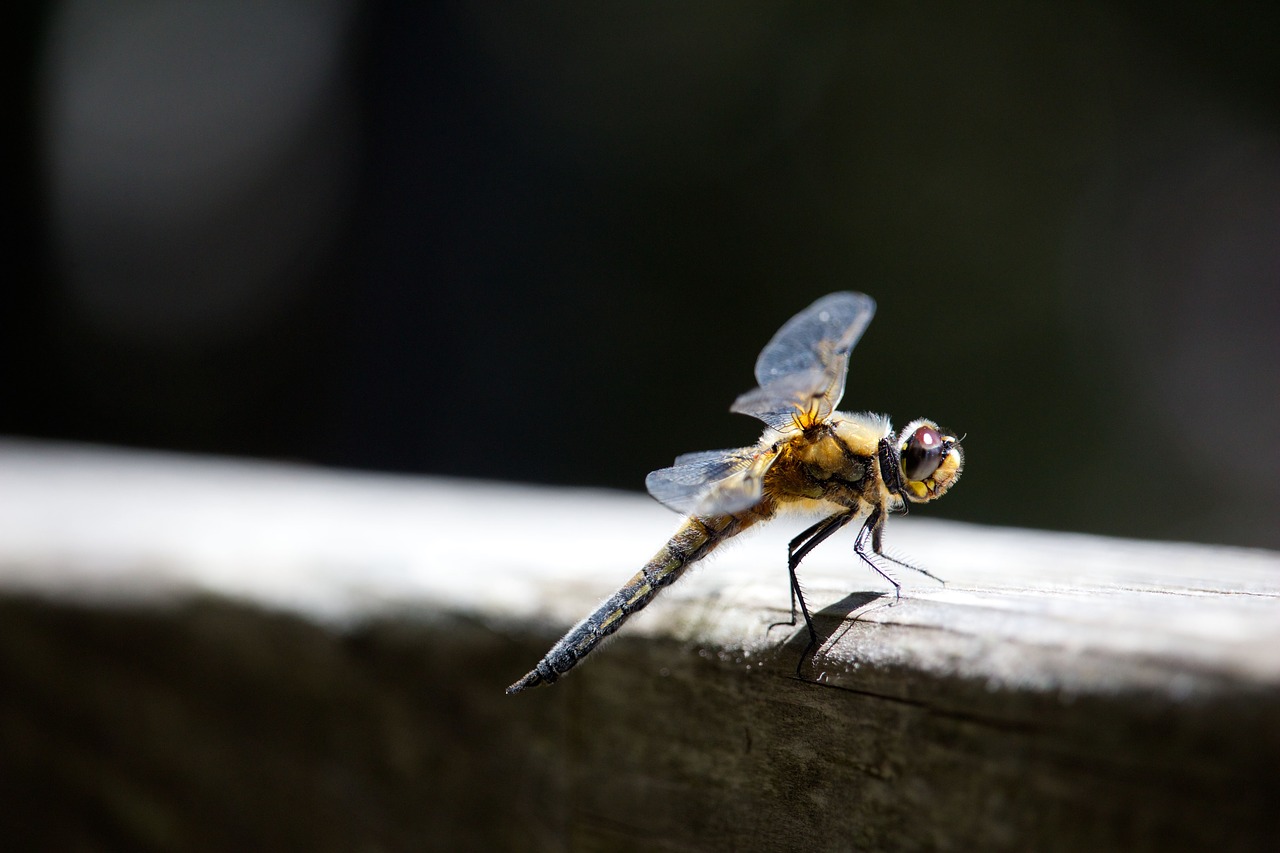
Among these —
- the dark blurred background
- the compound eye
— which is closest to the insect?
the compound eye

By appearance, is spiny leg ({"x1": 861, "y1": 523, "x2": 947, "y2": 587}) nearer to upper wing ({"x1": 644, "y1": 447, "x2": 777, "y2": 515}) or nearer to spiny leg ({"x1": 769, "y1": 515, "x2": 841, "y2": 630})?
spiny leg ({"x1": 769, "y1": 515, "x2": 841, "y2": 630})

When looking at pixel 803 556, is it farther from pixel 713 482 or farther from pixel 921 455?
pixel 921 455

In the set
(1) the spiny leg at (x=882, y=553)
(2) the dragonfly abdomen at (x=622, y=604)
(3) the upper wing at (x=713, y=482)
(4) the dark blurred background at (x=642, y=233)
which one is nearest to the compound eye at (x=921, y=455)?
(1) the spiny leg at (x=882, y=553)

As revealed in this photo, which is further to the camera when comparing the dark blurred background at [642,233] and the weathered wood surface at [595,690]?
the dark blurred background at [642,233]

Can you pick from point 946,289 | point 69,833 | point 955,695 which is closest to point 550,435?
point 946,289

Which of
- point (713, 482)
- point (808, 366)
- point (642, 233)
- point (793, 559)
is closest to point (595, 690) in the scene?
point (793, 559)

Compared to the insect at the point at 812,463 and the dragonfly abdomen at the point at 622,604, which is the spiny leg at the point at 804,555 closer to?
the insect at the point at 812,463
